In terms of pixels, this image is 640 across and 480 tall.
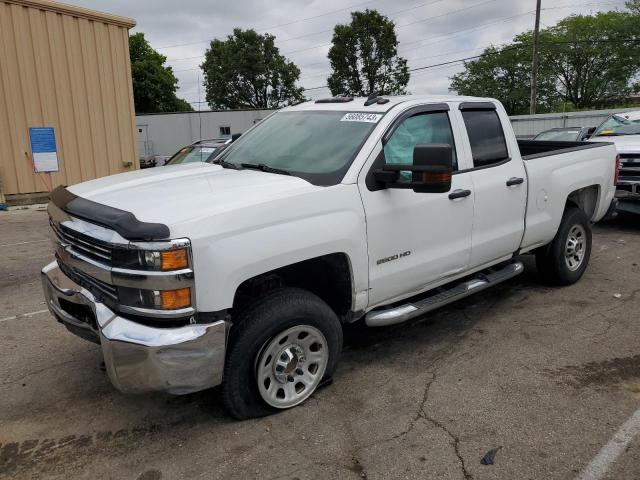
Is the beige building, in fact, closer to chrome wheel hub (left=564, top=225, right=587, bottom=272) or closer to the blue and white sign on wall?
the blue and white sign on wall

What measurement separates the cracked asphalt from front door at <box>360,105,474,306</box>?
66 cm

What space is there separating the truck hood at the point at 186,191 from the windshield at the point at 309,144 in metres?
0.20

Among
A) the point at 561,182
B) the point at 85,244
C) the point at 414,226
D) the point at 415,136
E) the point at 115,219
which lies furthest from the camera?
the point at 561,182

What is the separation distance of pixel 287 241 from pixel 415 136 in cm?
151

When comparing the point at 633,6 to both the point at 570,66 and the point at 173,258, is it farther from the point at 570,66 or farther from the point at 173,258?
the point at 173,258

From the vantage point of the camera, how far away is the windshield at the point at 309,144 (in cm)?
356

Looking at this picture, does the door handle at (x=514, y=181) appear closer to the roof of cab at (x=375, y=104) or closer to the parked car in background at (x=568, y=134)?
the roof of cab at (x=375, y=104)

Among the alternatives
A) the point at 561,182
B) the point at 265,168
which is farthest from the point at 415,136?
the point at 561,182

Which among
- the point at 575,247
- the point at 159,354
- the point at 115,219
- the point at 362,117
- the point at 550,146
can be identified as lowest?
the point at 575,247

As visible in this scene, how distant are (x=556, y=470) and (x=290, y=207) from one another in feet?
6.50

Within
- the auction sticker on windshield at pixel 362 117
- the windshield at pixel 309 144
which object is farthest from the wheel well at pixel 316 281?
the auction sticker on windshield at pixel 362 117

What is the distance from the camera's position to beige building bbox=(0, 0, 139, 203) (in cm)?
1256

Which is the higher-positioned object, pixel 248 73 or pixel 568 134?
pixel 248 73

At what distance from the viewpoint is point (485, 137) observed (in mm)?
4512
